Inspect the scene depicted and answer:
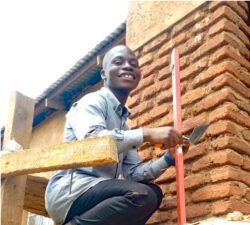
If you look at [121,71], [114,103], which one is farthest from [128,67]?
[114,103]

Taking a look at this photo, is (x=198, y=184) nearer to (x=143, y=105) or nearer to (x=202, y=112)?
(x=202, y=112)

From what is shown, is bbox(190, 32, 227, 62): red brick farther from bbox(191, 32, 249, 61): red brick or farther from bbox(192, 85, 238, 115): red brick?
bbox(192, 85, 238, 115): red brick

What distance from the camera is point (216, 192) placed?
2.72 metres

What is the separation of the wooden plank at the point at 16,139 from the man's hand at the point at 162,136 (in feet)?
2.33

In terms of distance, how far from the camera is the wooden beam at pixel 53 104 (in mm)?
5895

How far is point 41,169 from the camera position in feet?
6.99

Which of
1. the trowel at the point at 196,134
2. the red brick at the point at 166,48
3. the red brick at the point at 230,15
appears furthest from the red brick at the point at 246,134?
the red brick at the point at 166,48

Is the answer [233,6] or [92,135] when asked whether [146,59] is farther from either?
[92,135]

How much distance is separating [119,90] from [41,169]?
3.15 ft

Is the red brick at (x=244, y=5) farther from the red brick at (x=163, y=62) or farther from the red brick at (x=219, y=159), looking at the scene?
the red brick at (x=219, y=159)

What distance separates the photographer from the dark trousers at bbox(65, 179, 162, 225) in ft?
7.68

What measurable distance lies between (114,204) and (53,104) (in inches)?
147

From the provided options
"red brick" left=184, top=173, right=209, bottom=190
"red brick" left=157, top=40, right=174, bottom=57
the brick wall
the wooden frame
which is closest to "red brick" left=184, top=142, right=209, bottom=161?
the brick wall

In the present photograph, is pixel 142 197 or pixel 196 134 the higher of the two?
pixel 196 134
